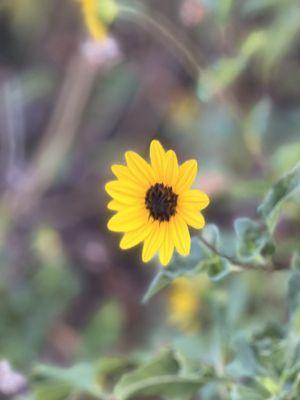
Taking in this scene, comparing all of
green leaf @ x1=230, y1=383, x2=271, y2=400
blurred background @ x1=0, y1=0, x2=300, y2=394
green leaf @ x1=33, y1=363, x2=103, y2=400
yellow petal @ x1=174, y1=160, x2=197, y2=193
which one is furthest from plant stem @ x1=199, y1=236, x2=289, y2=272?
blurred background @ x1=0, y1=0, x2=300, y2=394

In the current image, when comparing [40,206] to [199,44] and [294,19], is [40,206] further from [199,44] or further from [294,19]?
[294,19]

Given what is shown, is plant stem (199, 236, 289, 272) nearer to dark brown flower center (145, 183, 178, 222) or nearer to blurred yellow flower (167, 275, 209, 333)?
dark brown flower center (145, 183, 178, 222)

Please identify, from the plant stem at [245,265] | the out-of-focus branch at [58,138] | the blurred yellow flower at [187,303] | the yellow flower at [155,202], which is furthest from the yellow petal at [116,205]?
the out-of-focus branch at [58,138]

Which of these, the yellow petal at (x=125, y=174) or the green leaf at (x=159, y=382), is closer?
the yellow petal at (x=125, y=174)

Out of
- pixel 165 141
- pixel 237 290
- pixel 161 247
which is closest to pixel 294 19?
pixel 237 290

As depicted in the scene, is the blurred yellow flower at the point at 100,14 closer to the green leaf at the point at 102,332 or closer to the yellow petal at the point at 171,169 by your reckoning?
the yellow petal at the point at 171,169
